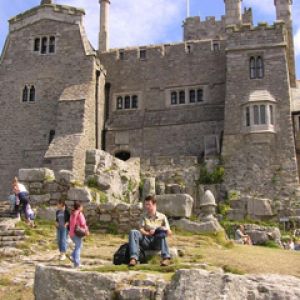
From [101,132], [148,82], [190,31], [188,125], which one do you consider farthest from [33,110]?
[190,31]

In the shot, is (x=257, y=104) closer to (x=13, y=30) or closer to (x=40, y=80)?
(x=40, y=80)

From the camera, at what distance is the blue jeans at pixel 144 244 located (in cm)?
1069

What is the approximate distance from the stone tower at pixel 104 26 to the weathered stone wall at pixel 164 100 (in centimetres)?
132

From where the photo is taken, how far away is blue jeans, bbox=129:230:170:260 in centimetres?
1069

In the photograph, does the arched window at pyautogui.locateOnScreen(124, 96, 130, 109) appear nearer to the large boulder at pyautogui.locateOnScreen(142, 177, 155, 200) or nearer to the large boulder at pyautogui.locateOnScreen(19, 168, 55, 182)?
the large boulder at pyautogui.locateOnScreen(142, 177, 155, 200)

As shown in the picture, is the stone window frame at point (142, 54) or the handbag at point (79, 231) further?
the stone window frame at point (142, 54)

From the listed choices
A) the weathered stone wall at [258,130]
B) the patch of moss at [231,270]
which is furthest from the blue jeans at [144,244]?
the weathered stone wall at [258,130]

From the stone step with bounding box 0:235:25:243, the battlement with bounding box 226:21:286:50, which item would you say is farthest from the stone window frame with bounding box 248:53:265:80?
the stone step with bounding box 0:235:25:243

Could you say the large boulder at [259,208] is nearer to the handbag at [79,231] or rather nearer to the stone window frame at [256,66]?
the stone window frame at [256,66]

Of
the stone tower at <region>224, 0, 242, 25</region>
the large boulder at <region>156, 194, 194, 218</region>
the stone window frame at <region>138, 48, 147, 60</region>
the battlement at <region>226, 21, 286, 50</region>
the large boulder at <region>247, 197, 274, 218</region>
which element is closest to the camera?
the large boulder at <region>156, 194, 194, 218</region>

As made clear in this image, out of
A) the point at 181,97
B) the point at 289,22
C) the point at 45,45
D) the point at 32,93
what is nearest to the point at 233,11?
the point at 289,22

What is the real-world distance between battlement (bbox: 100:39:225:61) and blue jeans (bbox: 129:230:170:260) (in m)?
27.6

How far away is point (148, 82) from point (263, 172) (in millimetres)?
10564

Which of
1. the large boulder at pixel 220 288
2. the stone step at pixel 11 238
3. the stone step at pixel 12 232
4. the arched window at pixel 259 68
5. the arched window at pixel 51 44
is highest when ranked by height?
the arched window at pixel 51 44
